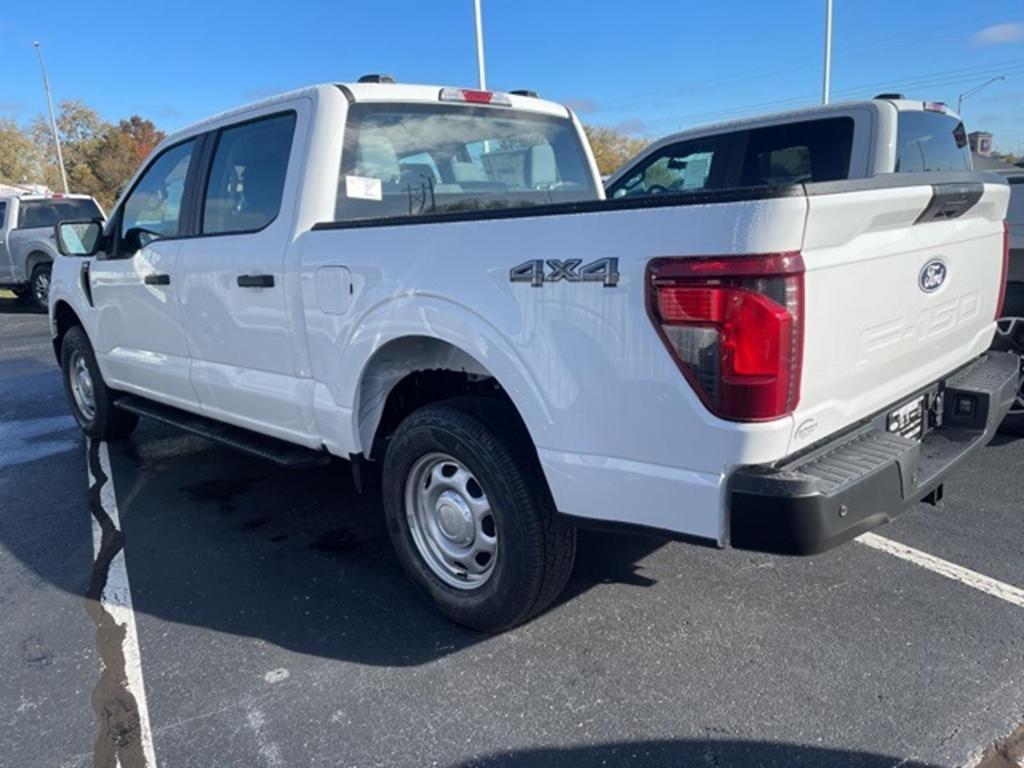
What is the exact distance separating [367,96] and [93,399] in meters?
3.57

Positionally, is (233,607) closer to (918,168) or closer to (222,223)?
(222,223)

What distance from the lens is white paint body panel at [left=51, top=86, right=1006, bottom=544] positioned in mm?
2199

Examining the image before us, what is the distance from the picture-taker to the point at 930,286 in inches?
108

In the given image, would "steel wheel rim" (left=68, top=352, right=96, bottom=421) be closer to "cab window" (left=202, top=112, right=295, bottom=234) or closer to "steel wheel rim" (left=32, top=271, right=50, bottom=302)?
"cab window" (left=202, top=112, right=295, bottom=234)

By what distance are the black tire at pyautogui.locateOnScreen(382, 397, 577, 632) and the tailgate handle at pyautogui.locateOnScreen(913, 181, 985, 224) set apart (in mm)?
1545

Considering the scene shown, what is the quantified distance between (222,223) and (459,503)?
2.10m

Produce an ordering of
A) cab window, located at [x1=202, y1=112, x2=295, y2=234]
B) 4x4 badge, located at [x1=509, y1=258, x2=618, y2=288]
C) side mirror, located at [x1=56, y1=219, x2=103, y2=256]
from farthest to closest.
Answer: side mirror, located at [x1=56, y1=219, x2=103, y2=256]
cab window, located at [x1=202, y1=112, x2=295, y2=234]
4x4 badge, located at [x1=509, y1=258, x2=618, y2=288]

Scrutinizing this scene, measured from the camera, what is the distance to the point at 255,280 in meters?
3.60

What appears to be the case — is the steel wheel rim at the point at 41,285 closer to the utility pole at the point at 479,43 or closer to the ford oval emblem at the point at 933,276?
the utility pole at the point at 479,43

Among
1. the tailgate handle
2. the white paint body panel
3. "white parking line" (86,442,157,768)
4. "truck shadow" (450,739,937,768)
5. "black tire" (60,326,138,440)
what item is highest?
the tailgate handle

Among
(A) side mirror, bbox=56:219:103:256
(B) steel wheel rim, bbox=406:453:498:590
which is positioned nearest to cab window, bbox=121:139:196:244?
(A) side mirror, bbox=56:219:103:256

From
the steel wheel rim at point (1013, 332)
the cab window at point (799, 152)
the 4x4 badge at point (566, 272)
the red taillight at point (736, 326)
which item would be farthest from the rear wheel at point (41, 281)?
the red taillight at point (736, 326)

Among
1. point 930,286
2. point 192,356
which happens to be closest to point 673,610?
point 930,286

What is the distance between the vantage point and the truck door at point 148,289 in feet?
14.4
